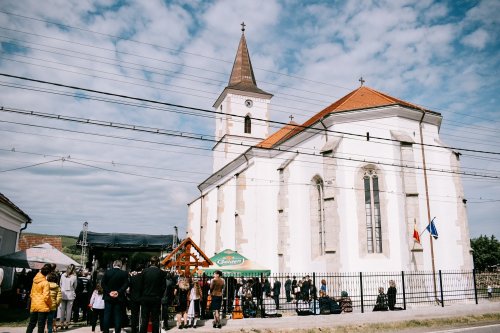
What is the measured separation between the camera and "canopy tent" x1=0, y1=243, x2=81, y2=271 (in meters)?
14.7

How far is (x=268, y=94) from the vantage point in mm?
39094

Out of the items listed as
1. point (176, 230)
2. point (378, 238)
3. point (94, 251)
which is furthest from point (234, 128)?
point (378, 238)

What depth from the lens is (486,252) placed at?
2436 inches

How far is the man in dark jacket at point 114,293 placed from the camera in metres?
8.64

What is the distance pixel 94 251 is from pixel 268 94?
23213 millimetres

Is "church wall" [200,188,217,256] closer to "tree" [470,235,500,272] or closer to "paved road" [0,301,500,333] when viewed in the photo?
"paved road" [0,301,500,333]

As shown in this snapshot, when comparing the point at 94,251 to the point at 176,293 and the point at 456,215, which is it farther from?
the point at 456,215

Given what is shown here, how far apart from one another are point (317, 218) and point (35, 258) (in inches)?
612

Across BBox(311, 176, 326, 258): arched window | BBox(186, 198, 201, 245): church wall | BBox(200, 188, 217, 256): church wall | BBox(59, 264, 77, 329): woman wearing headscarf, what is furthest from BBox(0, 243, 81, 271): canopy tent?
BBox(186, 198, 201, 245): church wall

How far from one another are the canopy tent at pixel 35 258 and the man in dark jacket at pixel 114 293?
7883 mm

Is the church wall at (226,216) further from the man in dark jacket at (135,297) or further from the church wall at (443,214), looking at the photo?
the man in dark jacket at (135,297)

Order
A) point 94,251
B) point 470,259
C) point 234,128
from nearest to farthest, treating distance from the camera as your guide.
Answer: point 470,259, point 94,251, point 234,128

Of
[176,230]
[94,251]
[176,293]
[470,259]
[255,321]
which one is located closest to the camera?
[176,293]

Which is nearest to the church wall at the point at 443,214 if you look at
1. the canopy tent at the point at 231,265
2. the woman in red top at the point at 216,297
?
the canopy tent at the point at 231,265
